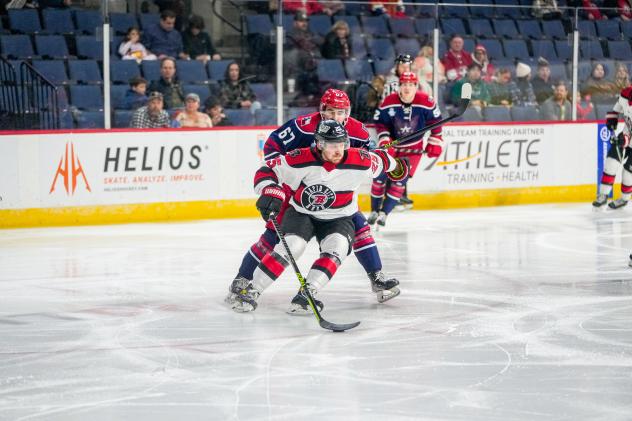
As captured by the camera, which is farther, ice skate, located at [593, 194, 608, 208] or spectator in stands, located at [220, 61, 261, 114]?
ice skate, located at [593, 194, 608, 208]

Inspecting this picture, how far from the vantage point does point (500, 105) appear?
10.8 m

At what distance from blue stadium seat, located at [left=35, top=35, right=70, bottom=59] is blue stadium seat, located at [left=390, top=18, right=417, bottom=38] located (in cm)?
290

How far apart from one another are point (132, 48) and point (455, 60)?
2953 mm

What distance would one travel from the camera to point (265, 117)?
9.74 meters

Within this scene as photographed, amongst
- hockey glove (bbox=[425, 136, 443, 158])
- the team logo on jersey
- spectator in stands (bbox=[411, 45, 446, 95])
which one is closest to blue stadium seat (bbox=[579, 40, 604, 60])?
spectator in stands (bbox=[411, 45, 446, 95])

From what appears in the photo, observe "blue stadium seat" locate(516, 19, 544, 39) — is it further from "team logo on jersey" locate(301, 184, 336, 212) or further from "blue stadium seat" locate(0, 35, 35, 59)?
"team logo on jersey" locate(301, 184, 336, 212)

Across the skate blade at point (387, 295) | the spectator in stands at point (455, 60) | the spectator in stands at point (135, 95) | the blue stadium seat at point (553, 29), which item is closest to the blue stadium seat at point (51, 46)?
the spectator in stands at point (135, 95)

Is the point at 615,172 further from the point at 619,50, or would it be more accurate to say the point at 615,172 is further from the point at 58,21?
the point at 58,21

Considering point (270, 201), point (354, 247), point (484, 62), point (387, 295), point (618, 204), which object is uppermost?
point (484, 62)

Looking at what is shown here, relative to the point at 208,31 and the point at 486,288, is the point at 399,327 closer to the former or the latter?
the point at 486,288

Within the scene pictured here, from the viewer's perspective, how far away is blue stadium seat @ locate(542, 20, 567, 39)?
35.7 ft

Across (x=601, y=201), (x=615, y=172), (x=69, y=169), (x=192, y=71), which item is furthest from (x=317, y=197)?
(x=615, y=172)

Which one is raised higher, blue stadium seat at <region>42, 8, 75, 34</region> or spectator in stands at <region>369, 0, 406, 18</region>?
spectator in stands at <region>369, 0, 406, 18</region>

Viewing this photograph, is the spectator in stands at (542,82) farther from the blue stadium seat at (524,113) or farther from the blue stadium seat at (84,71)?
the blue stadium seat at (84,71)
